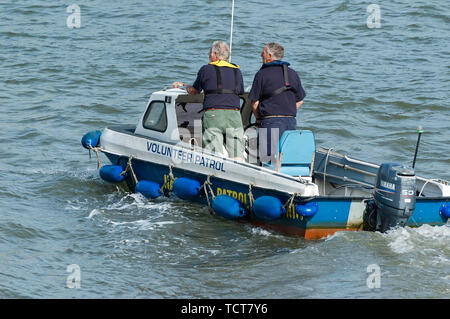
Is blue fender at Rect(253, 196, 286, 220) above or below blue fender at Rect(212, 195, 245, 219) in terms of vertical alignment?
above

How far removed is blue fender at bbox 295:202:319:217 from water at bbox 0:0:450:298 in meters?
0.40

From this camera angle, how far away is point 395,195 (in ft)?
24.9

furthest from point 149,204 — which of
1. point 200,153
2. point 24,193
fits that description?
point 24,193

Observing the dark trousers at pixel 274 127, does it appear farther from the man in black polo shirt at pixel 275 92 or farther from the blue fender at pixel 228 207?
the blue fender at pixel 228 207

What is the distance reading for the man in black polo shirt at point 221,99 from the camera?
8.85m

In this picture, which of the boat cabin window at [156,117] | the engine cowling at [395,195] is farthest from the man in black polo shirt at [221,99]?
the engine cowling at [395,195]

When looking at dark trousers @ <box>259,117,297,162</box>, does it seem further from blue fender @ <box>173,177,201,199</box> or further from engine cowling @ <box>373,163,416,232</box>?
engine cowling @ <box>373,163,416,232</box>

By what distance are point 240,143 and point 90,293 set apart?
2898 millimetres

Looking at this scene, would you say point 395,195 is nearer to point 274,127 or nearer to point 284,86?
point 274,127

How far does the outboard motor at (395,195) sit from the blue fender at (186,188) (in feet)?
7.65

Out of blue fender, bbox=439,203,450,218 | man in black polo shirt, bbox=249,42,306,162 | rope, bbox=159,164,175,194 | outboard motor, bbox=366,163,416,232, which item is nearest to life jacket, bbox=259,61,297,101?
man in black polo shirt, bbox=249,42,306,162

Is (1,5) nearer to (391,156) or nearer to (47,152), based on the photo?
(47,152)

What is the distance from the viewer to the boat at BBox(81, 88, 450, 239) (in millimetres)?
7953

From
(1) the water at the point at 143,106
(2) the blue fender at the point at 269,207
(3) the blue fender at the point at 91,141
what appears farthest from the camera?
(3) the blue fender at the point at 91,141
